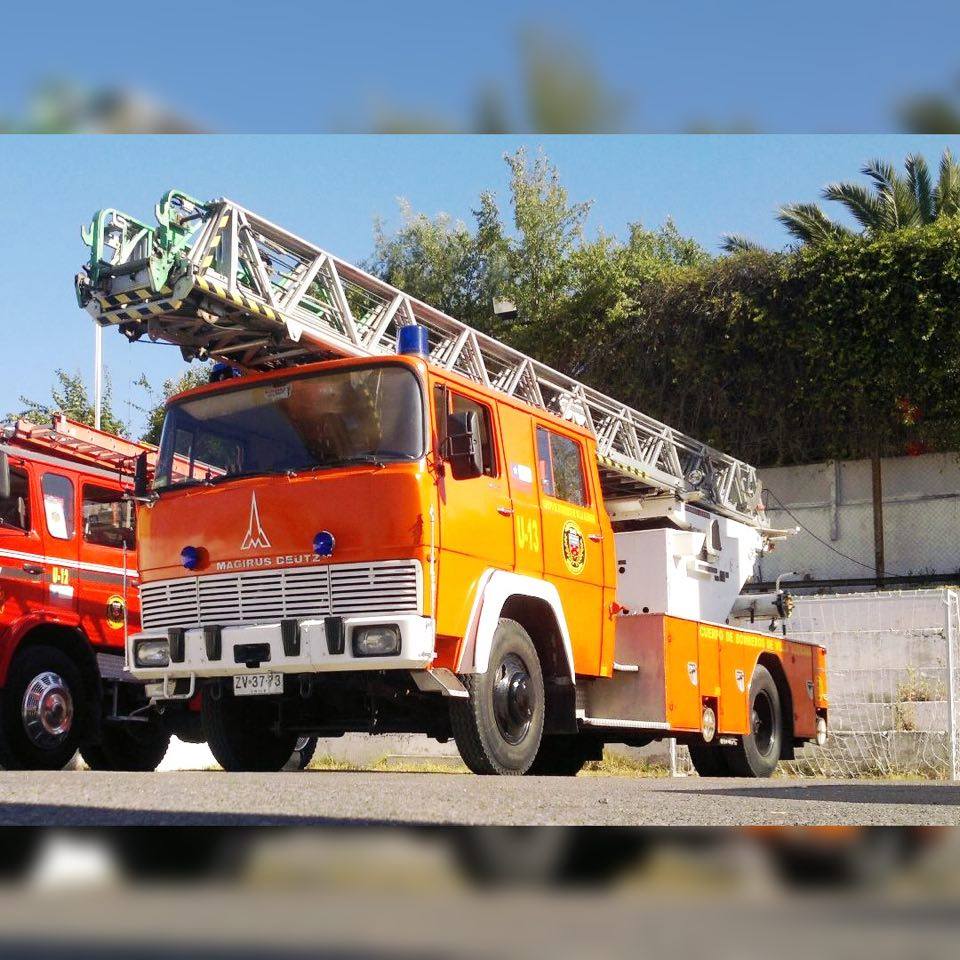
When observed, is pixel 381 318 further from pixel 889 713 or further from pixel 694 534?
pixel 889 713

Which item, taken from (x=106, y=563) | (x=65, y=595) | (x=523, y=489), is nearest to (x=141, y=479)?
(x=65, y=595)

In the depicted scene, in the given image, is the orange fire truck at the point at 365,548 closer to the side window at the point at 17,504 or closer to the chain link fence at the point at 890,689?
the side window at the point at 17,504

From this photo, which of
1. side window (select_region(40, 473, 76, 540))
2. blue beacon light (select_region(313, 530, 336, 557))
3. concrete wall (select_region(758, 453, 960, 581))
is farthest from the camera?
concrete wall (select_region(758, 453, 960, 581))

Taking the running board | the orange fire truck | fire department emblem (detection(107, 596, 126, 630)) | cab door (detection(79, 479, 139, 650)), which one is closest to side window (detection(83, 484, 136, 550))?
cab door (detection(79, 479, 139, 650))

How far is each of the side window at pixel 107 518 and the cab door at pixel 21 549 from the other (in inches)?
18.3

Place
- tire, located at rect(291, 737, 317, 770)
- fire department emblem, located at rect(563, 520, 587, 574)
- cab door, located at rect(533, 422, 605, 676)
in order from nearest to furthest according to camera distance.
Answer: cab door, located at rect(533, 422, 605, 676) → fire department emblem, located at rect(563, 520, 587, 574) → tire, located at rect(291, 737, 317, 770)

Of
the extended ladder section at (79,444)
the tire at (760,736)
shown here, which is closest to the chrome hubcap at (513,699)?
the extended ladder section at (79,444)

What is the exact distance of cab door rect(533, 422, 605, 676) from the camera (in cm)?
845

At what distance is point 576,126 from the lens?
194cm

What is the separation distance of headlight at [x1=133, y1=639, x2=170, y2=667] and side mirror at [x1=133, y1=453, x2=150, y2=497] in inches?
37.1

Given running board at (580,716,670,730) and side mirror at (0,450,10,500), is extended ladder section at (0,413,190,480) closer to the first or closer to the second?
side mirror at (0,450,10,500)

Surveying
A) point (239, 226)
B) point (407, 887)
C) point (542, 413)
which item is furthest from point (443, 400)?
point (407, 887)

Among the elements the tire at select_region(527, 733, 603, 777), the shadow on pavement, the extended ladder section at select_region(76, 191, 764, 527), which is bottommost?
the tire at select_region(527, 733, 603, 777)

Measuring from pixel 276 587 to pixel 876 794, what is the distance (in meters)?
3.55
